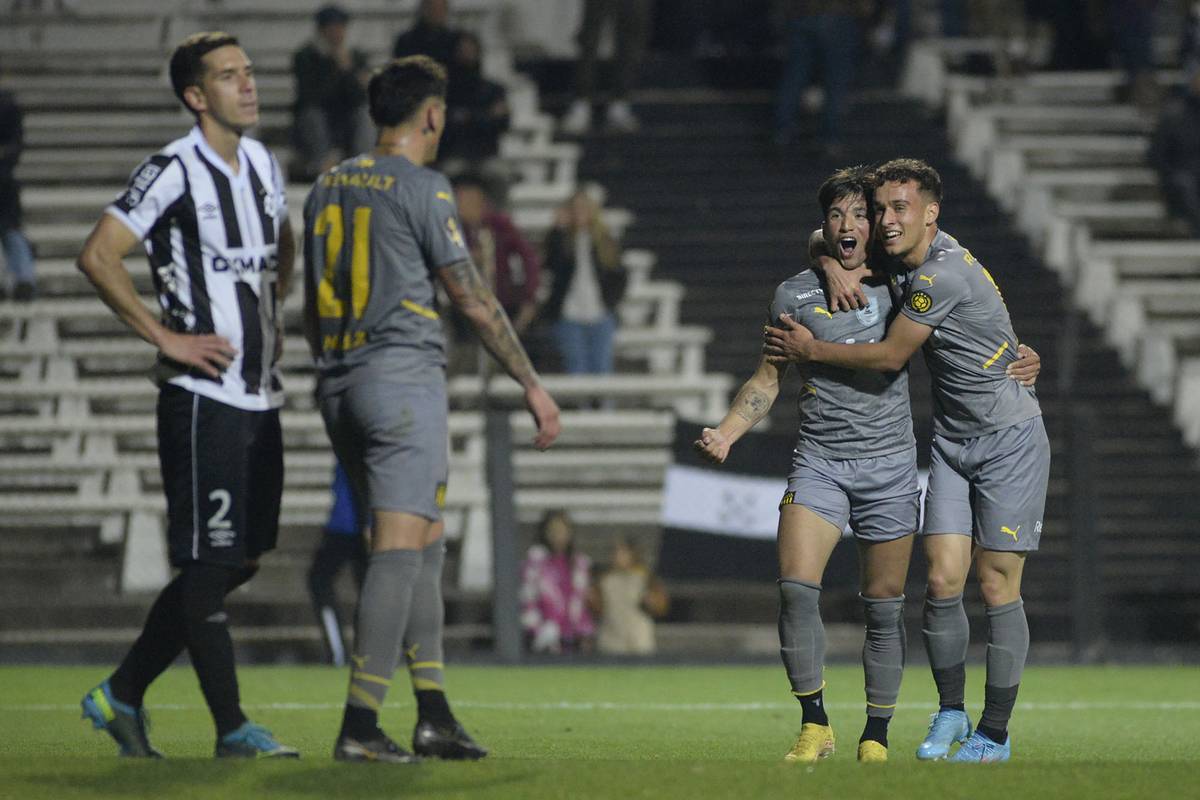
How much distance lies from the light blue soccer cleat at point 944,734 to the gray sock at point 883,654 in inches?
7.5

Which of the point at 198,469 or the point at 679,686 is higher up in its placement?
the point at 198,469

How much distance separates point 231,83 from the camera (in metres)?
6.45

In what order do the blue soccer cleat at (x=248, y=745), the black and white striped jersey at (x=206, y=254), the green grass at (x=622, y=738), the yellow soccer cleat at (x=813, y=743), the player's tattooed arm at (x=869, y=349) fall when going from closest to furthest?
1. the green grass at (x=622, y=738)
2. the blue soccer cleat at (x=248, y=745)
3. the black and white striped jersey at (x=206, y=254)
4. the yellow soccer cleat at (x=813, y=743)
5. the player's tattooed arm at (x=869, y=349)

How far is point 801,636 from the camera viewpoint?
6.74 m

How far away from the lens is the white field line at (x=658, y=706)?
9.47 metres

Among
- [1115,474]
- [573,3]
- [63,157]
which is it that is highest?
[573,3]

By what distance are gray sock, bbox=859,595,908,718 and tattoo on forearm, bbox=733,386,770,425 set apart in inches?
30.3

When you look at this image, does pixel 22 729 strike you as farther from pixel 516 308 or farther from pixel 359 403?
pixel 516 308

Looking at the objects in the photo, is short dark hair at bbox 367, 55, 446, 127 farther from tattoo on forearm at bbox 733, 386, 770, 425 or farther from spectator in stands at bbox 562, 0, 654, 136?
spectator in stands at bbox 562, 0, 654, 136

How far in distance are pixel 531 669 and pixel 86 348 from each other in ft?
17.5

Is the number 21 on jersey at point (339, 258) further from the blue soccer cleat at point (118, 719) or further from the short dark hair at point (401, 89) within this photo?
the blue soccer cleat at point (118, 719)

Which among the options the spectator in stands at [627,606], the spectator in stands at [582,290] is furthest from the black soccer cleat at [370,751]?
the spectator in stands at [582,290]

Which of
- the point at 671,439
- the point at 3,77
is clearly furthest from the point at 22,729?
the point at 3,77

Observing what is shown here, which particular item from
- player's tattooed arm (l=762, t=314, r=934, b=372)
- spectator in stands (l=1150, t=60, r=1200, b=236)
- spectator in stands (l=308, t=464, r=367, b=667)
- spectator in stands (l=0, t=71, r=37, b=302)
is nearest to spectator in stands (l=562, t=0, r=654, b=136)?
spectator in stands (l=1150, t=60, r=1200, b=236)
